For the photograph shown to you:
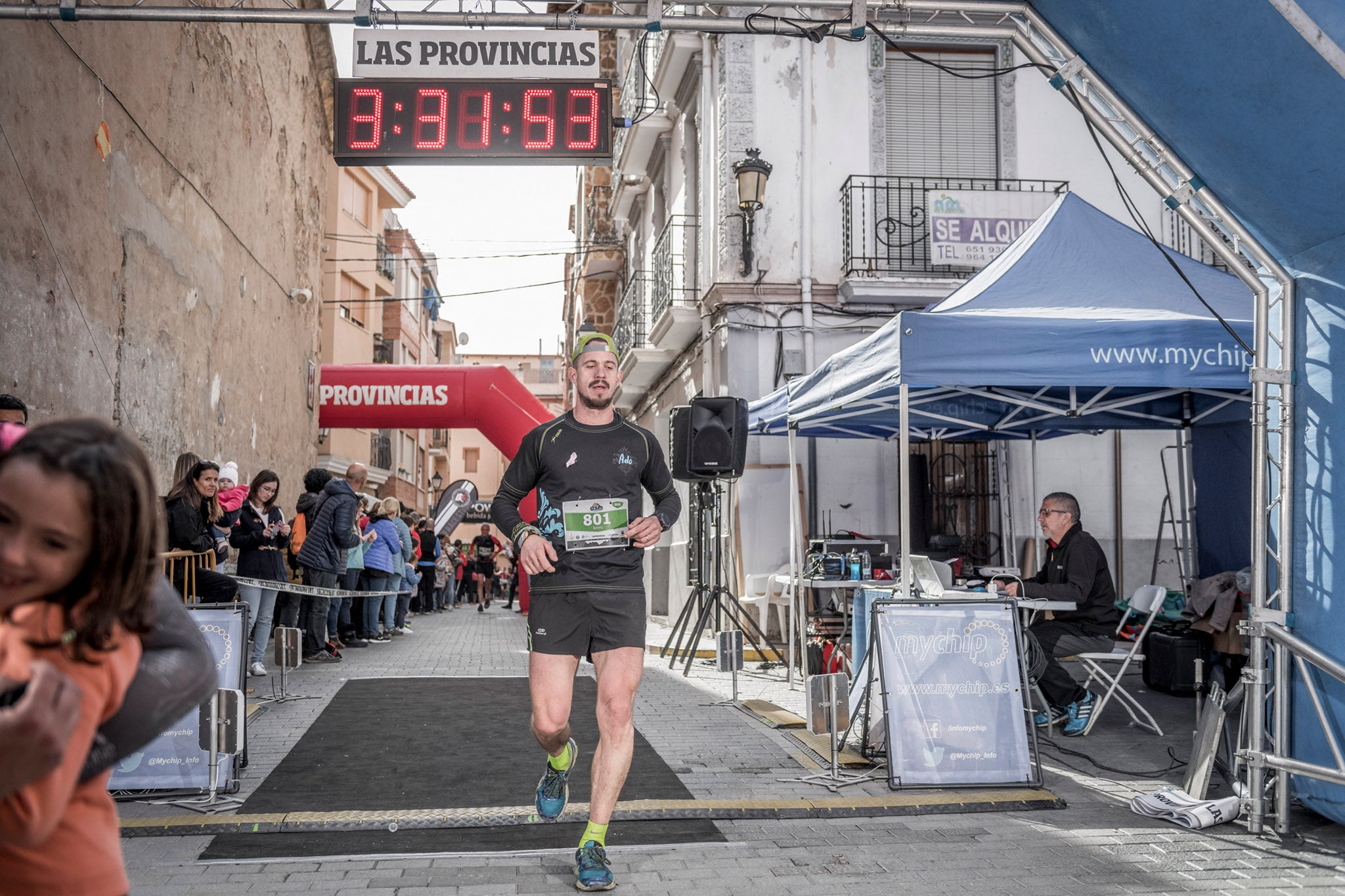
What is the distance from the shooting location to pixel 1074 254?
8.34m

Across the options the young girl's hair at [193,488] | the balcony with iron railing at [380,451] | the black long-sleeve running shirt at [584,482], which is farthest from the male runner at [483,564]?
the black long-sleeve running shirt at [584,482]

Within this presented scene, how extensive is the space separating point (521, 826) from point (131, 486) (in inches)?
152

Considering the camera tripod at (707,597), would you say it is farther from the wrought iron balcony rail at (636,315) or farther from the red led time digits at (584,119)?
the wrought iron balcony rail at (636,315)

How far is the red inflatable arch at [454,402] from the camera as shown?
63.3 ft

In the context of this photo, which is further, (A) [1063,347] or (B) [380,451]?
(B) [380,451]

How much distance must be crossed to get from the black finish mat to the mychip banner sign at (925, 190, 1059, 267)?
7.81 meters

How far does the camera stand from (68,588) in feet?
5.18

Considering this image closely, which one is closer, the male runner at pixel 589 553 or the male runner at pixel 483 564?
the male runner at pixel 589 553

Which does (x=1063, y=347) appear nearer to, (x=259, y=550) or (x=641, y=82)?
(x=259, y=550)

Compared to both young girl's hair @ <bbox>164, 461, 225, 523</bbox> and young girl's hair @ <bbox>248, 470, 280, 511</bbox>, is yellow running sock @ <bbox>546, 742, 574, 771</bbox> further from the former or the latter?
young girl's hair @ <bbox>248, 470, 280, 511</bbox>

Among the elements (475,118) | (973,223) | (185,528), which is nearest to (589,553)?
(185,528)

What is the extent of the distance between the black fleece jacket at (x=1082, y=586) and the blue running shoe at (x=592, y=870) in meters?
4.28

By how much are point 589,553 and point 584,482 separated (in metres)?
0.28

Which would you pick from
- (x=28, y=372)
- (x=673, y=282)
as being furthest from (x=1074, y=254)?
(x=673, y=282)
